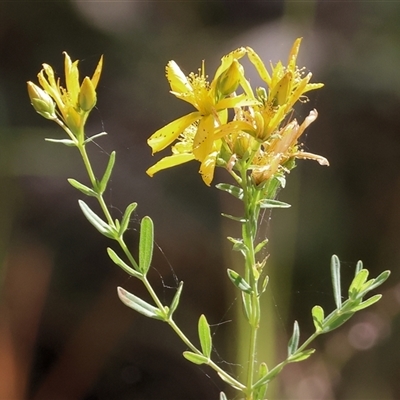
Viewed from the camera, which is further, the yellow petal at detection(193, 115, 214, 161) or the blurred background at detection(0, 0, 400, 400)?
the blurred background at detection(0, 0, 400, 400)

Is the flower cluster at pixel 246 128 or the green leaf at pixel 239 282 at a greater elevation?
the flower cluster at pixel 246 128

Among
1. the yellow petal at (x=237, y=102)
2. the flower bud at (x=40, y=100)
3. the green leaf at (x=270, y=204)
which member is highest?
the yellow petal at (x=237, y=102)

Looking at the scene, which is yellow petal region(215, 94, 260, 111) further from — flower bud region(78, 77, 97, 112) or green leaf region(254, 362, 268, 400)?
green leaf region(254, 362, 268, 400)

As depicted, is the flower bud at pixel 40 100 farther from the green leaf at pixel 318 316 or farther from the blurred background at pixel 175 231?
the blurred background at pixel 175 231

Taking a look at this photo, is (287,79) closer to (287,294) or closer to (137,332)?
(287,294)

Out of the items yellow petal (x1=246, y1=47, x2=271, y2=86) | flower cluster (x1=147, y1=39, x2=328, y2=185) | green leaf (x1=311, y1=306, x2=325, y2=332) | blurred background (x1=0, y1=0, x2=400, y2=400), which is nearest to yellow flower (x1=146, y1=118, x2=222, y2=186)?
flower cluster (x1=147, y1=39, x2=328, y2=185)

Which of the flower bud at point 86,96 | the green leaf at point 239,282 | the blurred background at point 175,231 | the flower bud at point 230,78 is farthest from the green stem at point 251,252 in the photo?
the blurred background at point 175,231

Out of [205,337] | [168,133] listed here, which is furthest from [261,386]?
[168,133]
